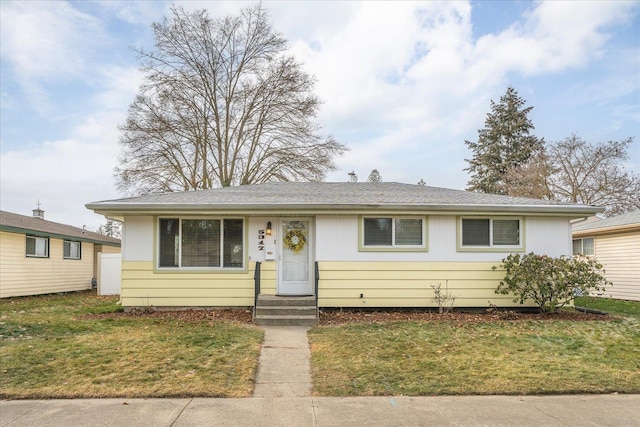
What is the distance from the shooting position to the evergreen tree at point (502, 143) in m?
34.0

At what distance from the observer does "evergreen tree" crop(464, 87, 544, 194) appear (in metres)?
34.0

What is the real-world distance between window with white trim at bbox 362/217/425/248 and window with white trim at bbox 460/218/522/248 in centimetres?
110

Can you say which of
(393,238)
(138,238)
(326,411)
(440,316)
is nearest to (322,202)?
(393,238)

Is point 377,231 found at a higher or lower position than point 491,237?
→ higher

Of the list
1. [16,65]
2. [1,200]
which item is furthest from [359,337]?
[1,200]

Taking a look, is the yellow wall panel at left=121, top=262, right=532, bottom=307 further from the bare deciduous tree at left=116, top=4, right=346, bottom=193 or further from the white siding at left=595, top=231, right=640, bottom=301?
the bare deciduous tree at left=116, top=4, right=346, bottom=193

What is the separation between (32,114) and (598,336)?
18770 millimetres

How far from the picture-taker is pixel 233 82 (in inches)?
953

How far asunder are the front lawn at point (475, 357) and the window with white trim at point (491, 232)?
2113mm

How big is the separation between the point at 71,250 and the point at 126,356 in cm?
1451

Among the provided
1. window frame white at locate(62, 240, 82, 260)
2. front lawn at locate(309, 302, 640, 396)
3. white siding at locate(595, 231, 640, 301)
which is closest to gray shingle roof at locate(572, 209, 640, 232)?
white siding at locate(595, 231, 640, 301)

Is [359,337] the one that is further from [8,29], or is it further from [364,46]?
[8,29]

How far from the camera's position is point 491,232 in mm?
10328

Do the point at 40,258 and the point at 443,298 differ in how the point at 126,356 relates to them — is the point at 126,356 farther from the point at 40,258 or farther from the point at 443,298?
the point at 40,258
